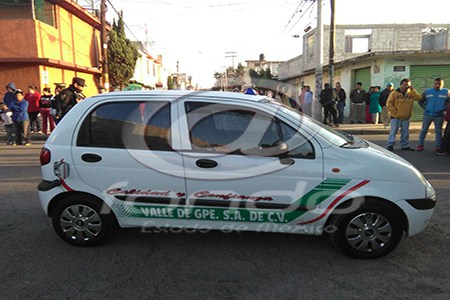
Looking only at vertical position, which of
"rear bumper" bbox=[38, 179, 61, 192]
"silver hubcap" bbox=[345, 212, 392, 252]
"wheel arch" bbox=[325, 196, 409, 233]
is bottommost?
"silver hubcap" bbox=[345, 212, 392, 252]

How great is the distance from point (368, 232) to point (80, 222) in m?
2.82

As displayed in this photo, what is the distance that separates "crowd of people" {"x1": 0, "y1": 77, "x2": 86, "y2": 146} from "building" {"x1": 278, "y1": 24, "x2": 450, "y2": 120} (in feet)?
41.4

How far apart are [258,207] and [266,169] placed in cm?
37

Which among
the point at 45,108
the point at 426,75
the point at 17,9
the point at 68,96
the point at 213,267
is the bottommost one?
the point at 213,267

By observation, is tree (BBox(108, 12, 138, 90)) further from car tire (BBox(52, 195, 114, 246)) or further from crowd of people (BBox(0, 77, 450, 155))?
car tire (BBox(52, 195, 114, 246))

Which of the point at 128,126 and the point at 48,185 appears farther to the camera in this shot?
the point at 48,185

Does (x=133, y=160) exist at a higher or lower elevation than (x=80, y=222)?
higher

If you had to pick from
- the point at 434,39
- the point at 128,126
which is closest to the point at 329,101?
the point at 128,126

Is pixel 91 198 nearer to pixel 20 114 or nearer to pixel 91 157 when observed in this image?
pixel 91 157

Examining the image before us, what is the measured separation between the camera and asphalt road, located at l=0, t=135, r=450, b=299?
2.87 metres

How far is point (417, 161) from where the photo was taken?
7.69m

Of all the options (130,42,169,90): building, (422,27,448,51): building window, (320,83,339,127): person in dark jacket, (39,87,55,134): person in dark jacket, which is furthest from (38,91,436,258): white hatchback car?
(130,42,169,90): building

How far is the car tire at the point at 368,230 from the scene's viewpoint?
3.28 meters

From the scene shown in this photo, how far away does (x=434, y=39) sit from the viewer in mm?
26266
